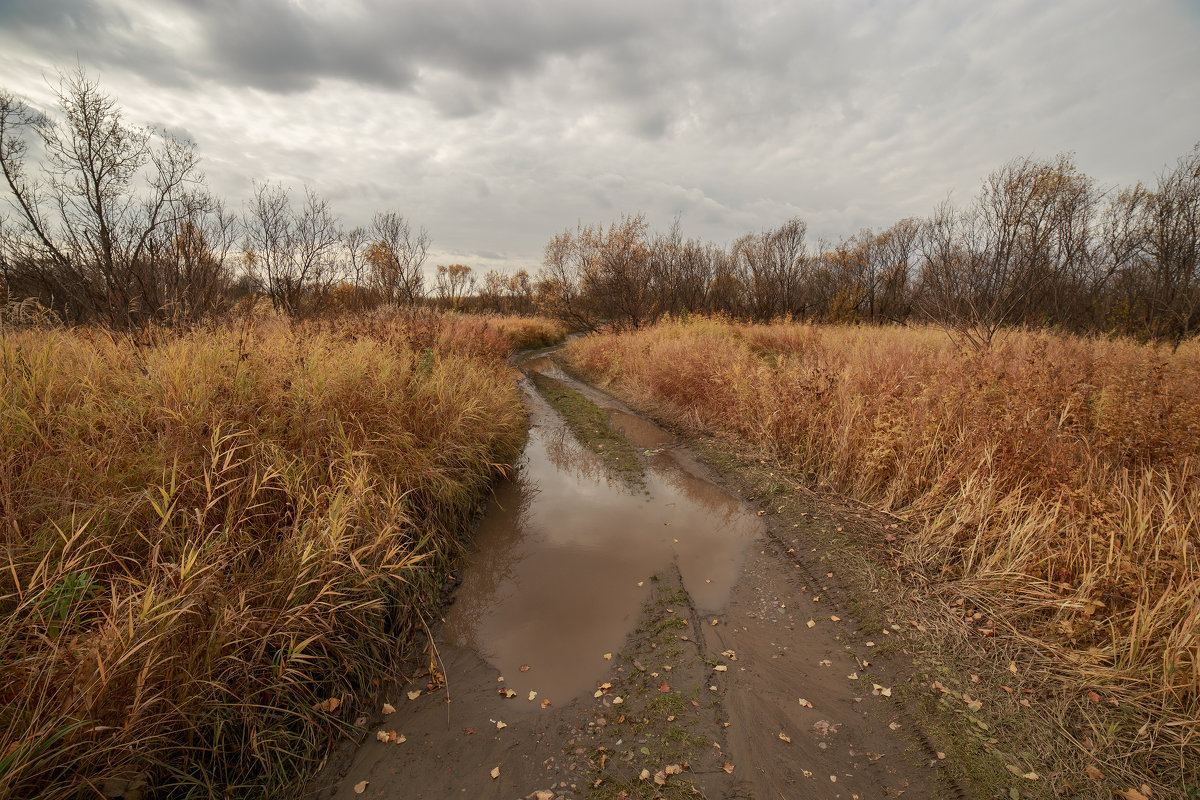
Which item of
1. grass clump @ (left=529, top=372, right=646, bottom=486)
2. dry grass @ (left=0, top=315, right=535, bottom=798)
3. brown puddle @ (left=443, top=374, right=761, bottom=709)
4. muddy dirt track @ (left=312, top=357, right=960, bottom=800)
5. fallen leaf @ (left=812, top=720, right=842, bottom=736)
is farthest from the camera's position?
grass clump @ (left=529, top=372, right=646, bottom=486)

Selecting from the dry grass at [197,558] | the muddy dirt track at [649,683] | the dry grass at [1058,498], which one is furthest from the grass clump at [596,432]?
the dry grass at [197,558]

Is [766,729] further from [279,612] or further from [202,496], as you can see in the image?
[202,496]

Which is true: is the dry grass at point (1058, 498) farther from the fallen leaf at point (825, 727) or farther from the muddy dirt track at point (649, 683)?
the fallen leaf at point (825, 727)

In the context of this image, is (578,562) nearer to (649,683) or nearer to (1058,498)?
(649,683)

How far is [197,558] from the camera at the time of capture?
2316 millimetres

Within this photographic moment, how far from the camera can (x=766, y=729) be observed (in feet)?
7.80

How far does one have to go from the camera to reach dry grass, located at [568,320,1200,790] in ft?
7.26

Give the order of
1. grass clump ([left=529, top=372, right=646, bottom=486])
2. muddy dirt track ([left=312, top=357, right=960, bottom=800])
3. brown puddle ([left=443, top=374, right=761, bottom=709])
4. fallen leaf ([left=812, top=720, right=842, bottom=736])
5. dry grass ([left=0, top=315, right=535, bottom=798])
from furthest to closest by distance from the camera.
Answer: grass clump ([left=529, top=372, right=646, bottom=486]), brown puddle ([left=443, top=374, right=761, bottom=709]), fallen leaf ([left=812, top=720, right=842, bottom=736]), muddy dirt track ([left=312, top=357, right=960, bottom=800]), dry grass ([left=0, top=315, right=535, bottom=798])

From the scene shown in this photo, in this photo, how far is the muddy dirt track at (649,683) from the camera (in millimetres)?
2137

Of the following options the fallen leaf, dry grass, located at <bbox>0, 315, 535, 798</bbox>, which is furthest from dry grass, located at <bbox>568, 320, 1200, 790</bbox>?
dry grass, located at <bbox>0, 315, 535, 798</bbox>

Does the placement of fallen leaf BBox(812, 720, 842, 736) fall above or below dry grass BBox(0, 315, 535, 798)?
below

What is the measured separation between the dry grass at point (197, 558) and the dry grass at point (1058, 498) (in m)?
3.83

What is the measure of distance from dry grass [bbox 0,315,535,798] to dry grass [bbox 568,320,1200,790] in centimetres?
383

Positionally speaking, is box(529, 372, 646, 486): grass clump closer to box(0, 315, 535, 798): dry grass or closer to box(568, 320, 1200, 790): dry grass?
box(568, 320, 1200, 790): dry grass
